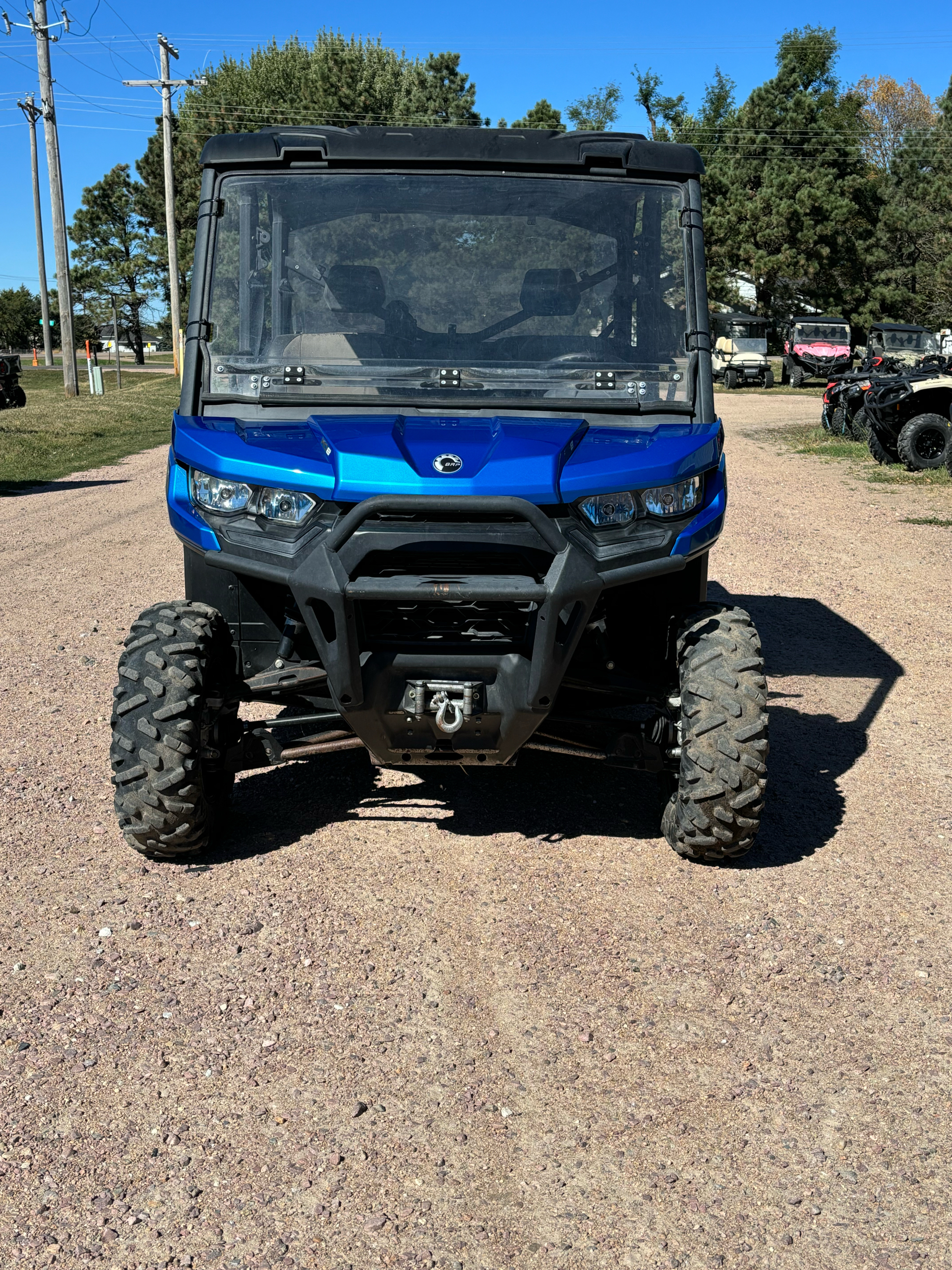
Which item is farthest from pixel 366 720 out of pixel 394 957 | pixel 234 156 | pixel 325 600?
pixel 234 156

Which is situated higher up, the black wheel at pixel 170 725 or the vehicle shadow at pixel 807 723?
the black wheel at pixel 170 725

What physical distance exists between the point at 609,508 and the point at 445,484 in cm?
55

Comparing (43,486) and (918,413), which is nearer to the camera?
(43,486)

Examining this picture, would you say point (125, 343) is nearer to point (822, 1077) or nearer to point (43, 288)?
point (43, 288)

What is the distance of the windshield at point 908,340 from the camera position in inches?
1587

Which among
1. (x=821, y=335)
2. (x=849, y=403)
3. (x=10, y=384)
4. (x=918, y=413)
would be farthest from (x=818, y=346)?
(x=918, y=413)

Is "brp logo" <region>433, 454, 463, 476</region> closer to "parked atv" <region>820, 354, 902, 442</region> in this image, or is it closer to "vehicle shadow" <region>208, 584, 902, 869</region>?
"vehicle shadow" <region>208, 584, 902, 869</region>

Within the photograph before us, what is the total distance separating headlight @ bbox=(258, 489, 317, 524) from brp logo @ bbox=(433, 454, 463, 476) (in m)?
0.41

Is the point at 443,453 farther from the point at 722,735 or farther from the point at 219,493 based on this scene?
the point at 722,735

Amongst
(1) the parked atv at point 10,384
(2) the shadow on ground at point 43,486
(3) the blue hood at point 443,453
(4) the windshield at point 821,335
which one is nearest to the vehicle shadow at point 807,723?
(3) the blue hood at point 443,453

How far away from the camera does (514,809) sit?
5.35 m

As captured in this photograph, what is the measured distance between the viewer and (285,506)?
4254 mm

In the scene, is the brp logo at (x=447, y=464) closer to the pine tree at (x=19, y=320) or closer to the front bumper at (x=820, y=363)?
the front bumper at (x=820, y=363)

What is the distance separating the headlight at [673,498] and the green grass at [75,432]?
1376 centimetres
